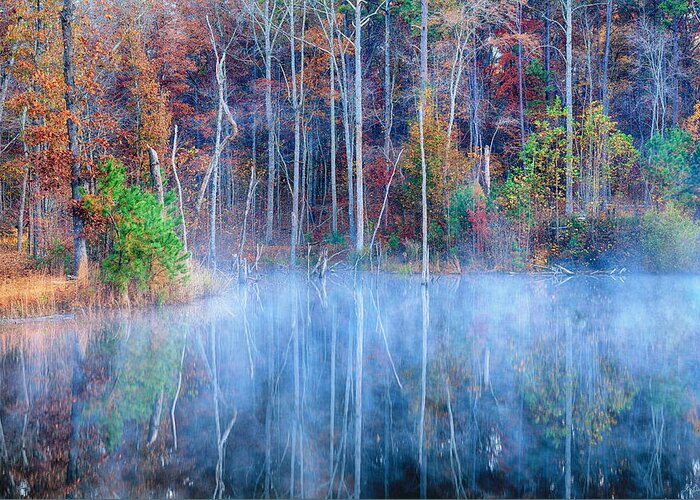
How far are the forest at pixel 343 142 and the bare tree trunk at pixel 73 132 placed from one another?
47 mm

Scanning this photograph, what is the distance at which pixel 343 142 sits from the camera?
3675cm

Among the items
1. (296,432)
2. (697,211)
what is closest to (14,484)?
(296,432)

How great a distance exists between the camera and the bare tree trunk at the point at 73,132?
54.5 feet

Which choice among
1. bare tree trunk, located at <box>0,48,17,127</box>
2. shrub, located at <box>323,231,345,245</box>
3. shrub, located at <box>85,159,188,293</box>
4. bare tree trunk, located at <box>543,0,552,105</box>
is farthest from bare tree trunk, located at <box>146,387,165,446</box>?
bare tree trunk, located at <box>543,0,552,105</box>

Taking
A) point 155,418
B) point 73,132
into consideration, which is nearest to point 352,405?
point 155,418

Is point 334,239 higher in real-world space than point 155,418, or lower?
higher

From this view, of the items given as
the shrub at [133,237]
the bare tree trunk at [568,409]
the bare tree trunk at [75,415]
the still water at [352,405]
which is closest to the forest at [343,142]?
the shrub at [133,237]

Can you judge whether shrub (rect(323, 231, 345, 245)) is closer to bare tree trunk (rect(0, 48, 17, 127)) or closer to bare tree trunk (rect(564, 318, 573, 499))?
bare tree trunk (rect(0, 48, 17, 127))

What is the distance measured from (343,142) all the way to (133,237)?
22.9 metres

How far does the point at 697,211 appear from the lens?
940 inches

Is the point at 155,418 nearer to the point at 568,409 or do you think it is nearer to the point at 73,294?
the point at 568,409

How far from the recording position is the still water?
5984 mm

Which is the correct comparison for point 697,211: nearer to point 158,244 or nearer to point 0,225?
point 158,244

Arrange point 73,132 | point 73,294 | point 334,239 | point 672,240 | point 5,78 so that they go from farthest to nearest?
point 334,239 < point 672,240 < point 5,78 < point 73,132 < point 73,294
